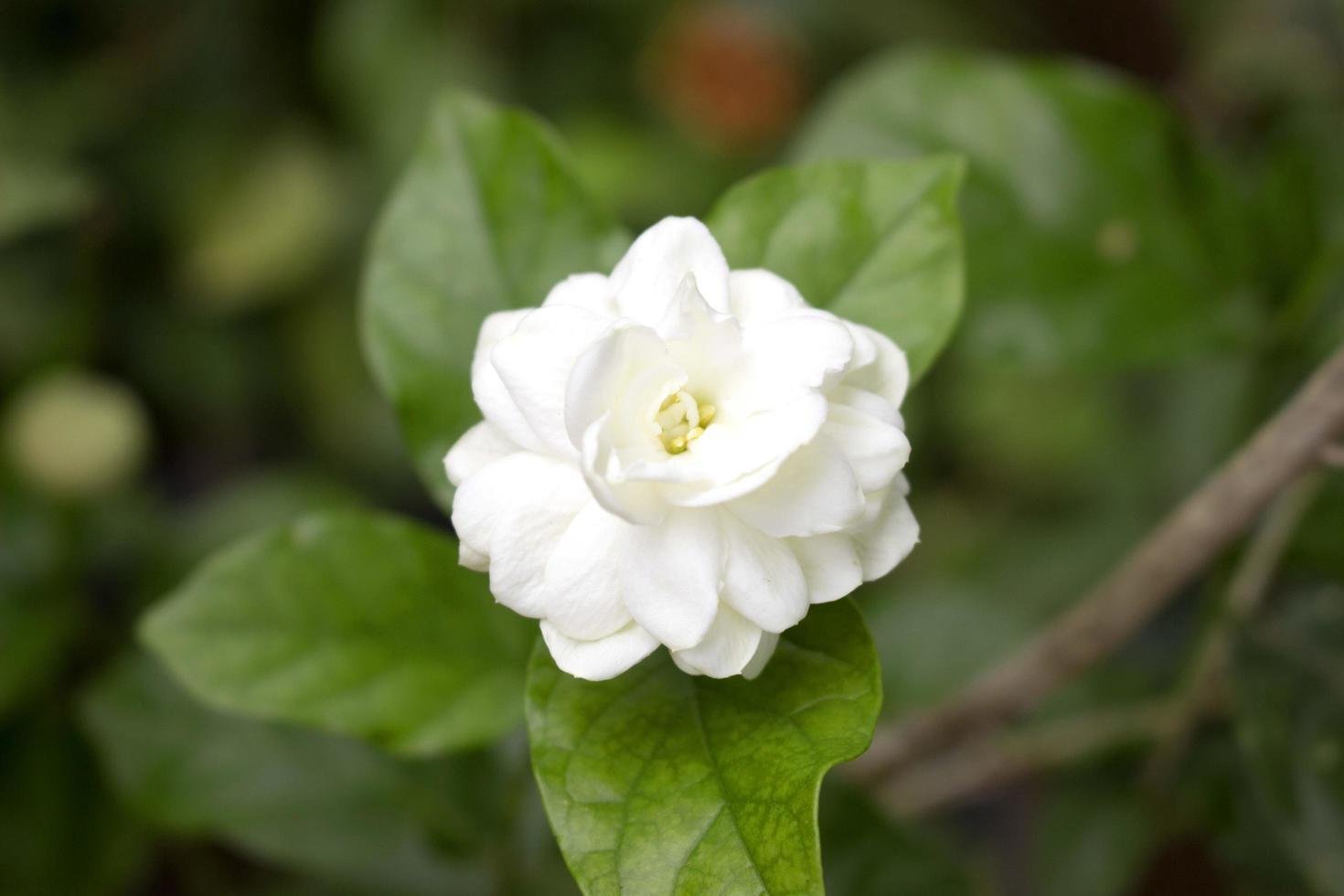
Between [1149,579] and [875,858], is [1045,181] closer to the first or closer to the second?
[1149,579]

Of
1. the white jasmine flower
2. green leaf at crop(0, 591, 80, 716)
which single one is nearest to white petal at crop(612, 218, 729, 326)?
the white jasmine flower

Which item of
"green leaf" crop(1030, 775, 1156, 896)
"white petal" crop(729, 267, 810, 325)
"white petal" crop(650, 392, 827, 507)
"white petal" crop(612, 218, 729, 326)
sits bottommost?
"green leaf" crop(1030, 775, 1156, 896)

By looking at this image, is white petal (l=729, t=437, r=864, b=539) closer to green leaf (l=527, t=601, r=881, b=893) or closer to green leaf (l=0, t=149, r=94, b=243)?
green leaf (l=527, t=601, r=881, b=893)

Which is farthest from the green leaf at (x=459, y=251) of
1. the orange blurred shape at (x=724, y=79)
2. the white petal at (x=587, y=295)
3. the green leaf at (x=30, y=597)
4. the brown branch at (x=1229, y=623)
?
the orange blurred shape at (x=724, y=79)

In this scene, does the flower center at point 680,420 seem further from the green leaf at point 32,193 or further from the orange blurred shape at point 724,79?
the orange blurred shape at point 724,79

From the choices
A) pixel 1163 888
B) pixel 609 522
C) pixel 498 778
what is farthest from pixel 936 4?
pixel 609 522

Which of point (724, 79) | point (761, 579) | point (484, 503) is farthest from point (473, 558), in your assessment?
point (724, 79)
